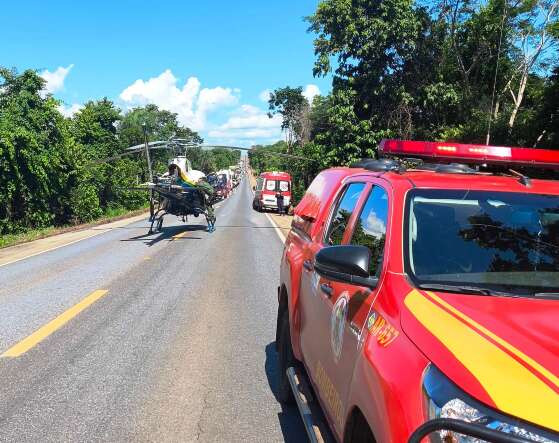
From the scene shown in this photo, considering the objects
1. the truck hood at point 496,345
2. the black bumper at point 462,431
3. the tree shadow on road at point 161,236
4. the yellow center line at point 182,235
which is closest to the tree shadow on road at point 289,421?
the truck hood at point 496,345

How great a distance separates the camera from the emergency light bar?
151 inches

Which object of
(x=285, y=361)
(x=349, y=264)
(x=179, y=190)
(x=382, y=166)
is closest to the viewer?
(x=349, y=264)

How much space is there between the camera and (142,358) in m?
5.66

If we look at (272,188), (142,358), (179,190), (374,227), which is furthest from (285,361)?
(272,188)

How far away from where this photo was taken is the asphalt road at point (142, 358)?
4102mm

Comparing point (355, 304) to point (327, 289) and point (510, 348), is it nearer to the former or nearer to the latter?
point (327, 289)

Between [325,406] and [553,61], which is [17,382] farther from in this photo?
[553,61]

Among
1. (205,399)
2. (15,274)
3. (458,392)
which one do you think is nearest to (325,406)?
(458,392)

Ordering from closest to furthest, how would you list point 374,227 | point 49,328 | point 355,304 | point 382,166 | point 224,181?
1. point 355,304
2. point 374,227
3. point 382,166
4. point 49,328
5. point 224,181

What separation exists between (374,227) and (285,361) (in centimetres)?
199

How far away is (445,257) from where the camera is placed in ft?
8.42

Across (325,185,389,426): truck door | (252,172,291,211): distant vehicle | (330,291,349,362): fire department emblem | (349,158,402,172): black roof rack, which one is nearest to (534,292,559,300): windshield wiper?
(325,185,389,426): truck door

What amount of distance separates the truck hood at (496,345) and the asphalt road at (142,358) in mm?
2293

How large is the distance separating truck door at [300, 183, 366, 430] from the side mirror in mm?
528
